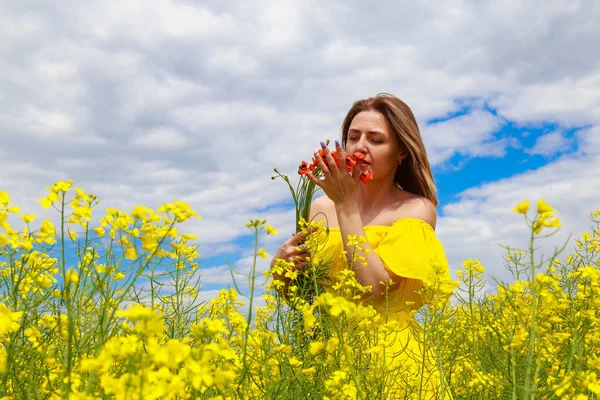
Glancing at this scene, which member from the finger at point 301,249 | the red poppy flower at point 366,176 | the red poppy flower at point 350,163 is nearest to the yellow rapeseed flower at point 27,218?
the finger at point 301,249

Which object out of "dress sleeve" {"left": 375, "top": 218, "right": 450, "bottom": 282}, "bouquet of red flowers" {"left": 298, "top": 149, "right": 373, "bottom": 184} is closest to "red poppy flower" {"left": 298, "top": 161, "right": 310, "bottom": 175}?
"bouquet of red flowers" {"left": 298, "top": 149, "right": 373, "bottom": 184}

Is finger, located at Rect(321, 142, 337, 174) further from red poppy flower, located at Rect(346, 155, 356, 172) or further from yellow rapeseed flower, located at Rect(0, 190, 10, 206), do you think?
yellow rapeseed flower, located at Rect(0, 190, 10, 206)

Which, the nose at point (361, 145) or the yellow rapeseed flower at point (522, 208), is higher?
the nose at point (361, 145)

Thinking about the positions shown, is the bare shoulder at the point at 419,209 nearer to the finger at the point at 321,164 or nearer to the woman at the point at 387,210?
the woman at the point at 387,210

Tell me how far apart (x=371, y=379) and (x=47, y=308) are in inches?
44.6

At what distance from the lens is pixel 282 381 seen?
1562mm

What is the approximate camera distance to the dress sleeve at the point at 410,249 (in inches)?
104

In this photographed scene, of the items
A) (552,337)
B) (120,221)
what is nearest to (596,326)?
(552,337)

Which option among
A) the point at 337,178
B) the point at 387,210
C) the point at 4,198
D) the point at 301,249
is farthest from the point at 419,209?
the point at 4,198

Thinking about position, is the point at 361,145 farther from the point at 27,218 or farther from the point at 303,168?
the point at 27,218

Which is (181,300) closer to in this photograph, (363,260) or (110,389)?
(363,260)

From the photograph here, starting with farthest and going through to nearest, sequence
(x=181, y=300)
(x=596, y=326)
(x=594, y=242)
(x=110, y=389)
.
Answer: (x=594, y=242) < (x=181, y=300) < (x=596, y=326) < (x=110, y=389)

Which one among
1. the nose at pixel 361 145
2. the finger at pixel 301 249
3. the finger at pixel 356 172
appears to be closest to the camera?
the finger at pixel 301 249

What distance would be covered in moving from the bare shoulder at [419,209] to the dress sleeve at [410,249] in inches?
2.5
